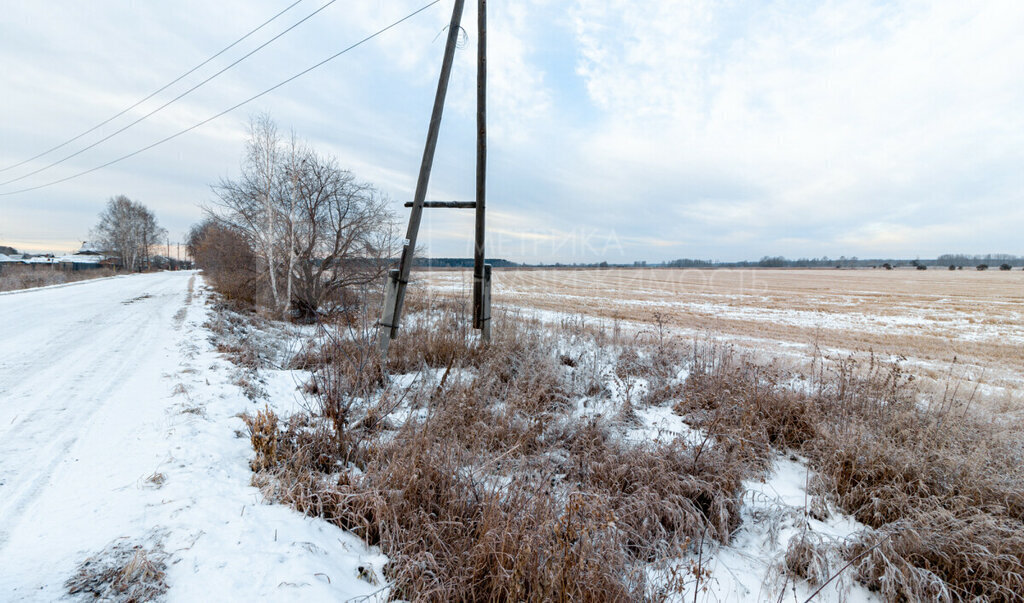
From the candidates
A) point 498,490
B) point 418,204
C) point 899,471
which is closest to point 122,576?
point 498,490

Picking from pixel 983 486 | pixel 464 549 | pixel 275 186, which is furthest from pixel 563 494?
pixel 275 186

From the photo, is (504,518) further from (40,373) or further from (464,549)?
(40,373)

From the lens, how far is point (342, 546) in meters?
2.39

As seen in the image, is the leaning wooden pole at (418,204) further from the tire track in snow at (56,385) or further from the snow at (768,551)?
the snow at (768,551)

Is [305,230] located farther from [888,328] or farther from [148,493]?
[888,328]

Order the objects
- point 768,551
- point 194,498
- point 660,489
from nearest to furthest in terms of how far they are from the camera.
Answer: point 194,498 → point 768,551 → point 660,489

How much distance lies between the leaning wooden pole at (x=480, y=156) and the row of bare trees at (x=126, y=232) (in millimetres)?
68539

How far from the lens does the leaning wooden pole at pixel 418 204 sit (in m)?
5.71

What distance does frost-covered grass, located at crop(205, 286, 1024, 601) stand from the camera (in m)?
2.31

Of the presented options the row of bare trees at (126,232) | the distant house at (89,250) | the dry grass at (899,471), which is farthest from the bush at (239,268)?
the distant house at (89,250)

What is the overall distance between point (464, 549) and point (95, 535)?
81.7 inches

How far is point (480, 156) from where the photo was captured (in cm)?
630

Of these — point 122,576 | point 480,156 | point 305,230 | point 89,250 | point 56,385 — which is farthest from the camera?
point 89,250

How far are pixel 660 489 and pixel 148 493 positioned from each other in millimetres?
3859
